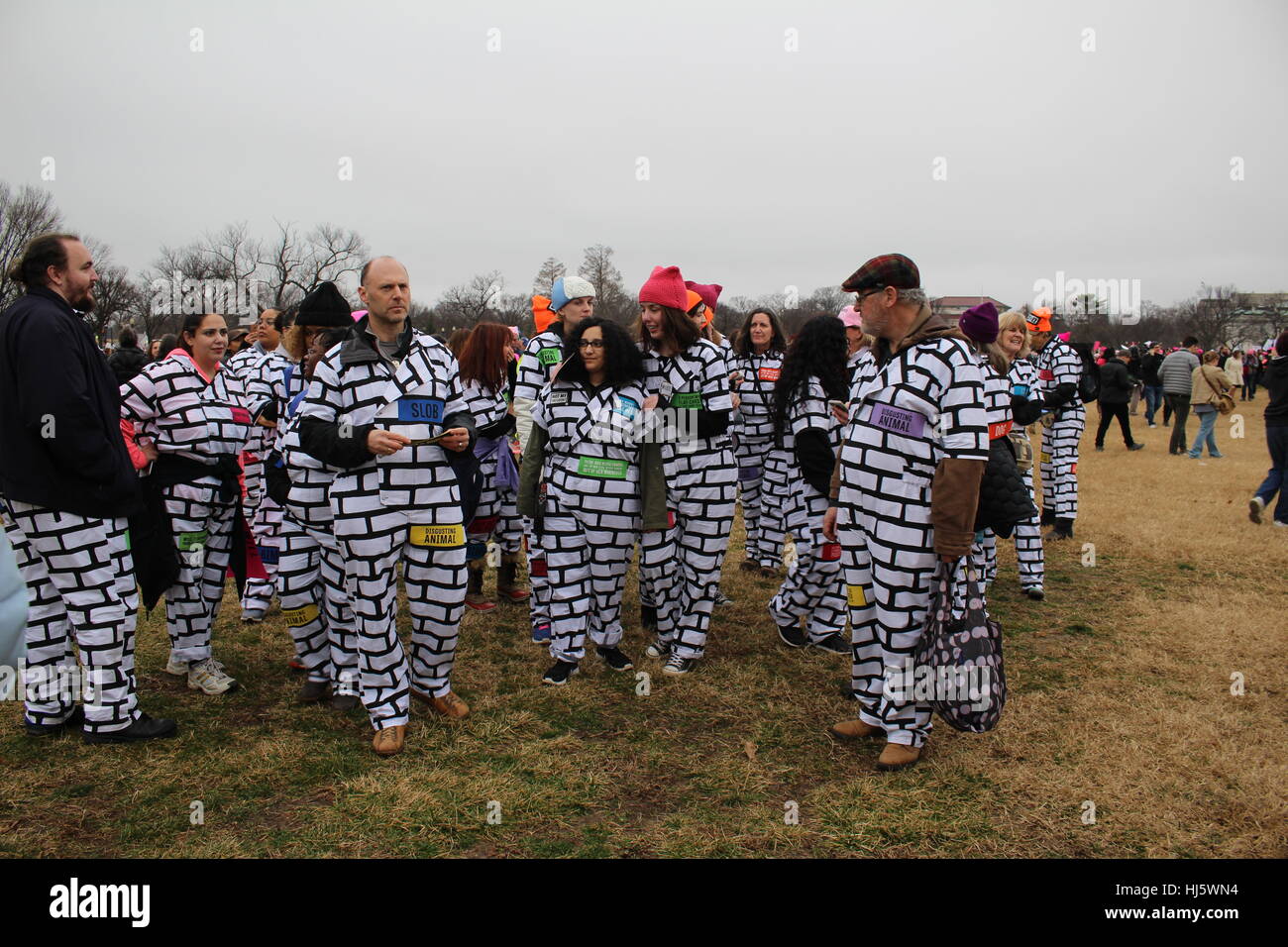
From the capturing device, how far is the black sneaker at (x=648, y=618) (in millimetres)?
5898

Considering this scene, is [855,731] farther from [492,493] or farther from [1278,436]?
→ [1278,436]

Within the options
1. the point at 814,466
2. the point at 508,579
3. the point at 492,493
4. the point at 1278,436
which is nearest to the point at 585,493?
the point at 814,466

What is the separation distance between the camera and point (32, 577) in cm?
385

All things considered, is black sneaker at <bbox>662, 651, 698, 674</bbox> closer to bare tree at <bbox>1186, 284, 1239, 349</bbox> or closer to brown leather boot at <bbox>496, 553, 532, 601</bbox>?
brown leather boot at <bbox>496, 553, 532, 601</bbox>

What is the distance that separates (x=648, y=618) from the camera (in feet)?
19.5

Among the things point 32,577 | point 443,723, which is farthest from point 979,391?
point 32,577

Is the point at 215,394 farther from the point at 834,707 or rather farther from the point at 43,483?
the point at 834,707

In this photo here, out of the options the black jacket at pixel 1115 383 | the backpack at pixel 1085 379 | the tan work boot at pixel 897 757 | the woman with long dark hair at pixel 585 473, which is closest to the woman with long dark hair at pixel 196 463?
the woman with long dark hair at pixel 585 473

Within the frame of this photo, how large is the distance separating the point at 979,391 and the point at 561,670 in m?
2.81

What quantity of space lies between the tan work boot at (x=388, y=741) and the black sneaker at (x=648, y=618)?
7.30 ft

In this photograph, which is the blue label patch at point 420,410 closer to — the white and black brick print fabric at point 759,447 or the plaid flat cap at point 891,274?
the plaid flat cap at point 891,274

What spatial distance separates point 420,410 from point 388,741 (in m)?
1.59

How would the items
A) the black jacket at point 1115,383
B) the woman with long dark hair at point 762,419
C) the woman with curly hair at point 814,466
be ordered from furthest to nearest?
the black jacket at point 1115,383
the woman with long dark hair at point 762,419
the woman with curly hair at point 814,466

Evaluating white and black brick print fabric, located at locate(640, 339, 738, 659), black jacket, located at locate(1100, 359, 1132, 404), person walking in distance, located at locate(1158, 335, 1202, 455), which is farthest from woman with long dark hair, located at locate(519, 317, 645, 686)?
person walking in distance, located at locate(1158, 335, 1202, 455)
